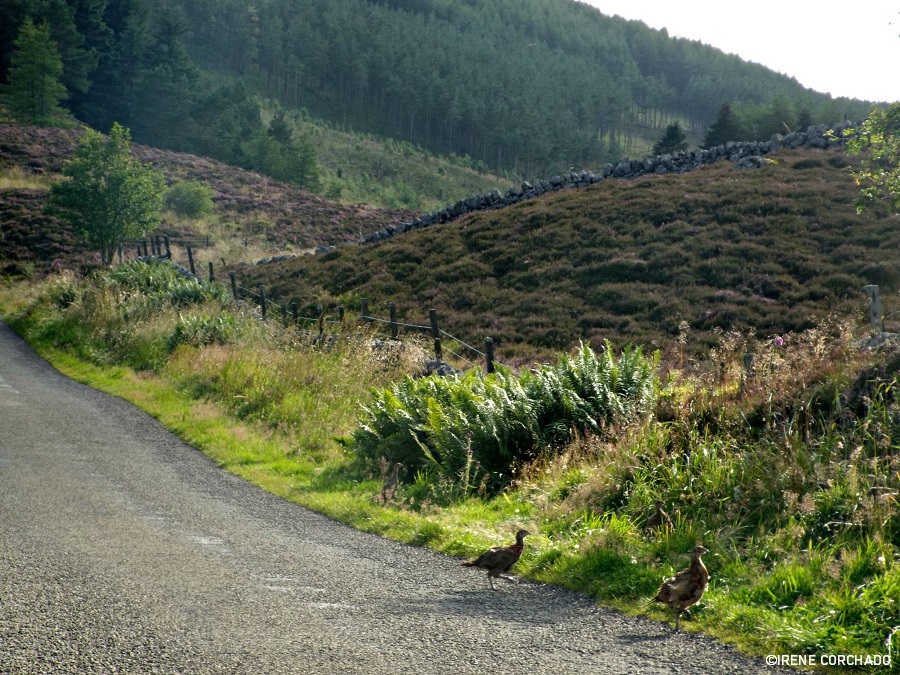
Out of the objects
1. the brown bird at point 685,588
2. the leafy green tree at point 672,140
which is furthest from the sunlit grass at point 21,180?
the brown bird at point 685,588

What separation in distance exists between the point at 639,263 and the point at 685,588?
79.6 ft

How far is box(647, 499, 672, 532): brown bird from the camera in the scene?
6.29m

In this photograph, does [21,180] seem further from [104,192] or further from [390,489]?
[390,489]

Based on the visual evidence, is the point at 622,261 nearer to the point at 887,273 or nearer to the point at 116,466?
the point at 887,273

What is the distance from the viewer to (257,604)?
5289mm

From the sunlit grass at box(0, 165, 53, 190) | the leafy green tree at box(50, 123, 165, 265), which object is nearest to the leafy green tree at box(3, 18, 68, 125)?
the sunlit grass at box(0, 165, 53, 190)

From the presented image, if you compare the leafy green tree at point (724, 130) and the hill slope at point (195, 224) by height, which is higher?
the leafy green tree at point (724, 130)

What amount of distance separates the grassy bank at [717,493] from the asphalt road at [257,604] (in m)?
0.41

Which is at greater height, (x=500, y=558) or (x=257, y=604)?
(x=500, y=558)

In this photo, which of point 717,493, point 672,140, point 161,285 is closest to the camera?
point 717,493

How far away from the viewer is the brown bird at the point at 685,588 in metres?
4.89

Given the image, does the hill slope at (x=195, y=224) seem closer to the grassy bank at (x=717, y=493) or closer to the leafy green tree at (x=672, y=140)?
the leafy green tree at (x=672, y=140)

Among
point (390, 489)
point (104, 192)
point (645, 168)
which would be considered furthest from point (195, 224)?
point (390, 489)

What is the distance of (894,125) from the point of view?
15977 millimetres
